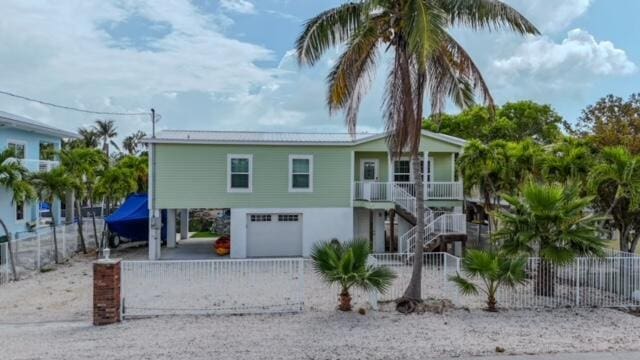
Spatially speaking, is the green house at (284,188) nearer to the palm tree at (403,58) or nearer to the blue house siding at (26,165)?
the blue house siding at (26,165)

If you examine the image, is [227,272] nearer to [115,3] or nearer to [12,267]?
[12,267]

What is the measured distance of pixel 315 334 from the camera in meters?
9.12

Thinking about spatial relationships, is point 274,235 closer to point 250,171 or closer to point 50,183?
point 250,171

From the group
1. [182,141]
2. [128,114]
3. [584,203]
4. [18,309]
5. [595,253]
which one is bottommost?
[18,309]

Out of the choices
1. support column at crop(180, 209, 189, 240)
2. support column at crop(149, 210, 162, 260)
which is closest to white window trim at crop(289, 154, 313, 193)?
support column at crop(149, 210, 162, 260)

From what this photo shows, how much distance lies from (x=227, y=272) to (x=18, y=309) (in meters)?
6.55

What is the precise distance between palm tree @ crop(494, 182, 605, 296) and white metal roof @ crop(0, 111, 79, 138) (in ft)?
62.6

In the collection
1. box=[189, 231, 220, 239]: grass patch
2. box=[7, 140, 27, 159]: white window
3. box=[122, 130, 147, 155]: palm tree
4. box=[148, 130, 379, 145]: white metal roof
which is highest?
box=[122, 130, 147, 155]: palm tree

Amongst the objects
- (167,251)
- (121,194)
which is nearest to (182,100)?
(121,194)

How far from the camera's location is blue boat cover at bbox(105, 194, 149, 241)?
70.7ft

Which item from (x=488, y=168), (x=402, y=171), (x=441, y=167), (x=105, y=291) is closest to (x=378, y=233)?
(x=402, y=171)

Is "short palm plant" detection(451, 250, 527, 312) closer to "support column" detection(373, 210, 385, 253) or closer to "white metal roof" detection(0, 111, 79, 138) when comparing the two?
"support column" detection(373, 210, 385, 253)

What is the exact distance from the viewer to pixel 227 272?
16531 mm

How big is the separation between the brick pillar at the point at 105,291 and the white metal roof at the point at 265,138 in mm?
10029
